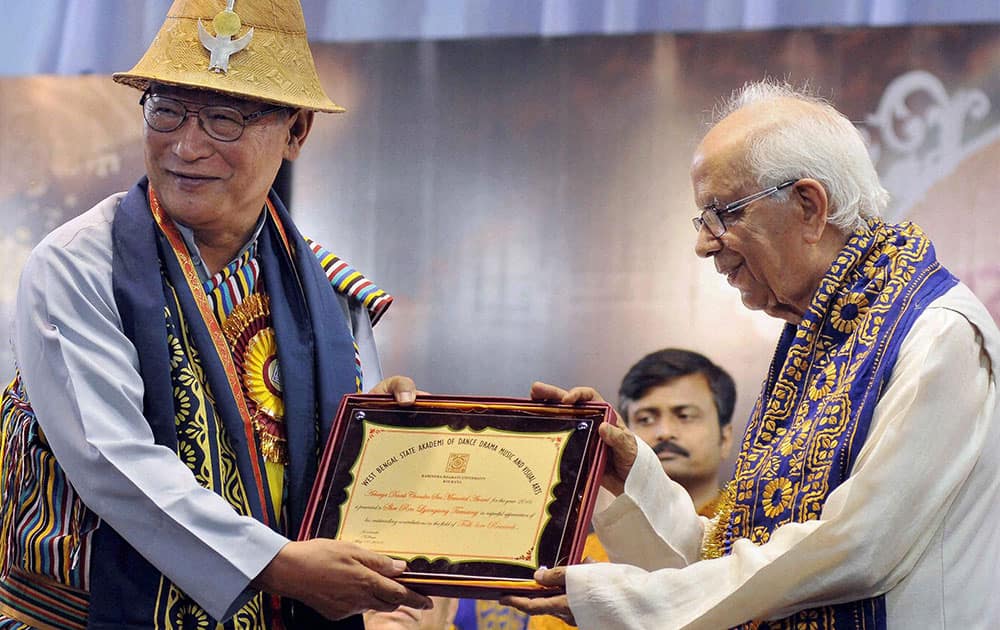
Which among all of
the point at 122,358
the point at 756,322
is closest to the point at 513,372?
the point at 756,322

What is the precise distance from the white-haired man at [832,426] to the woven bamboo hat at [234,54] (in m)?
0.81

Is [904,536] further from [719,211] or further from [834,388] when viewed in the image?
[719,211]

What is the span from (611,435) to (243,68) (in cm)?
103

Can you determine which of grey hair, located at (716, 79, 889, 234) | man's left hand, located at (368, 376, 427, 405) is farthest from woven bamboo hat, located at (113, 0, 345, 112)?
grey hair, located at (716, 79, 889, 234)

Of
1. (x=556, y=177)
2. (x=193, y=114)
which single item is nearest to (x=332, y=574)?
(x=193, y=114)

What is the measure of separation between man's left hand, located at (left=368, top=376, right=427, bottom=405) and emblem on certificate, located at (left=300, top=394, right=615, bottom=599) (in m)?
0.02

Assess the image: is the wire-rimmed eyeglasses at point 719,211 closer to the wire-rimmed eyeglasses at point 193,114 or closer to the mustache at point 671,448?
the wire-rimmed eyeglasses at point 193,114

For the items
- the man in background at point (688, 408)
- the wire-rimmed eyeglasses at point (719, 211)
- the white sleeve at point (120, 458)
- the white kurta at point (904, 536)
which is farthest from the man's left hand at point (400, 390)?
the man in background at point (688, 408)

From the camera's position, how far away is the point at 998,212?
4.24 meters

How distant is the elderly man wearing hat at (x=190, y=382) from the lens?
2.60 metres

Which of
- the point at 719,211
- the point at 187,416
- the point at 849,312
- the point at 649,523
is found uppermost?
the point at 719,211

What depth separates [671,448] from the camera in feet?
15.0

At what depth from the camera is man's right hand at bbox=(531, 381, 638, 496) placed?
2.83 meters

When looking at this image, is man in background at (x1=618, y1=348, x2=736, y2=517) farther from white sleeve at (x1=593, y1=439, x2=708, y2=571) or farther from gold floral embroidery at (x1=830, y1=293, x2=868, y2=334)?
gold floral embroidery at (x1=830, y1=293, x2=868, y2=334)
